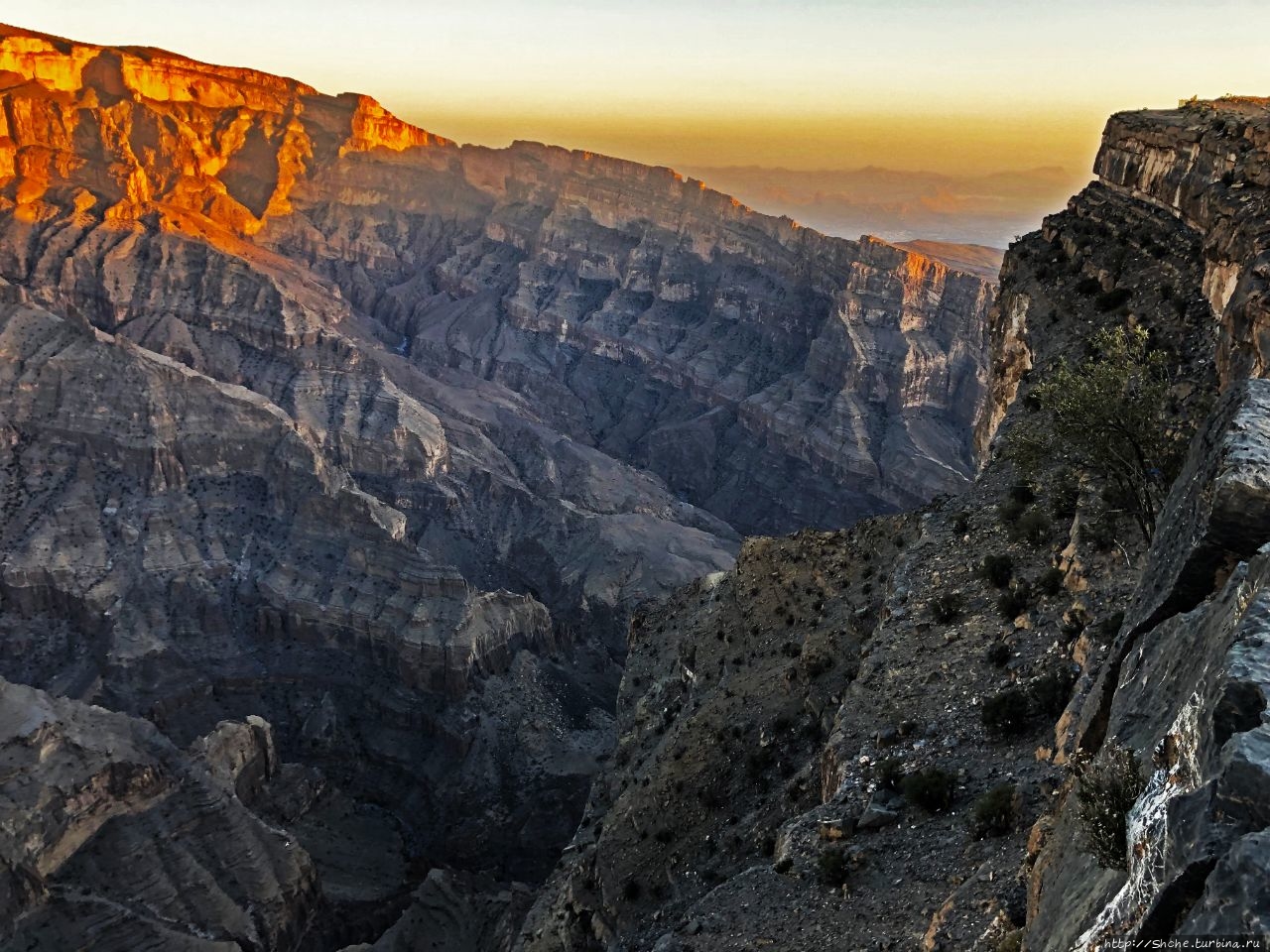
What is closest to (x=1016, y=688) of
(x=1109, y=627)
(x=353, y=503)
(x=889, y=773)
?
(x=1109, y=627)

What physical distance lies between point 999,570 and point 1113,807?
650 inches

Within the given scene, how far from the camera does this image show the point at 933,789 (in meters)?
18.6

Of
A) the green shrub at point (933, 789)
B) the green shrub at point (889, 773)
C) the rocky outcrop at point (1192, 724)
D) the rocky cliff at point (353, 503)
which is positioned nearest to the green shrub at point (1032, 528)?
the green shrub at point (889, 773)

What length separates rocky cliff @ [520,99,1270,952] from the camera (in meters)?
7.72

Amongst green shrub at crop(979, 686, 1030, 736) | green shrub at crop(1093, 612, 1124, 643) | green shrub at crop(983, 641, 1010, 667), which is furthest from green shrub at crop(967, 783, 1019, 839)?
green shrub at crop(983, 641, 1010, 667)

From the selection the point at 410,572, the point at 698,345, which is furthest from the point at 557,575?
the point at 698,345

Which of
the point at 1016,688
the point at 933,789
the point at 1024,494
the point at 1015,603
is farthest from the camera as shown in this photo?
the point at 1024,494

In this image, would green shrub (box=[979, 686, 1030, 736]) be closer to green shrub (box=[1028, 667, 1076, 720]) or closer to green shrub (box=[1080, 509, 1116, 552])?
green shrub (box=[1028, 667, 1076, 720])

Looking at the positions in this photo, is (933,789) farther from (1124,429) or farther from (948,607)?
(1124,429)

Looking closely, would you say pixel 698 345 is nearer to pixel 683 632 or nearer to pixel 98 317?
pixel 98 317

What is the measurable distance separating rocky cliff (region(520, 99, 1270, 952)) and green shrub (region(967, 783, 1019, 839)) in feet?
0.14

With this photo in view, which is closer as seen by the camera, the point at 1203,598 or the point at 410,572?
the point at 1203,598

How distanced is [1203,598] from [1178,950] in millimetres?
5068

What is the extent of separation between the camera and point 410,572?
9200cm
